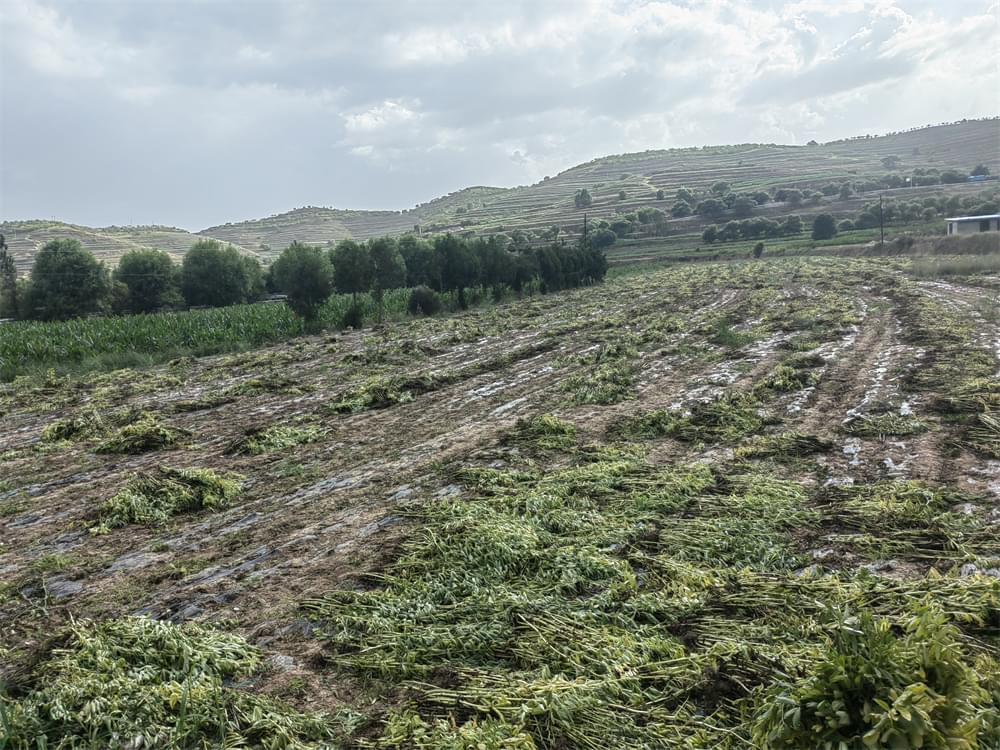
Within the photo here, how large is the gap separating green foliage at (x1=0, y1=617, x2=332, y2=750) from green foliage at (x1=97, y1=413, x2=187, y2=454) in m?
6.40

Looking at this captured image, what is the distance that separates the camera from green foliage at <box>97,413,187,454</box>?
9.95 m

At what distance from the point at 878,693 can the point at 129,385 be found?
18385mm

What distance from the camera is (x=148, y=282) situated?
164 ft

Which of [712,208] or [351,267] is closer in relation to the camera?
[351,267]

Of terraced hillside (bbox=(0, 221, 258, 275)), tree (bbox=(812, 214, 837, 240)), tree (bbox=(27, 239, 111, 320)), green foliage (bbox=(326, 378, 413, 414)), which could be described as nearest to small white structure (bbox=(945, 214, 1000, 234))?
tree (bbox=(812, 214, 837, 240))

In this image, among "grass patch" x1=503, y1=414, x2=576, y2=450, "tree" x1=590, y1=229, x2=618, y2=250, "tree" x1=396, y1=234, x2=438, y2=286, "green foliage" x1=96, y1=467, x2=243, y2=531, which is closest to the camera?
"green foliage" x1=96, y1=467, x2=243, y2=531

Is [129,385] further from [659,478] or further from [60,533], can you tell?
[659,478]

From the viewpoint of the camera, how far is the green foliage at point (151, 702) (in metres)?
3.40

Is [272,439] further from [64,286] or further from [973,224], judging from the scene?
[973,224]

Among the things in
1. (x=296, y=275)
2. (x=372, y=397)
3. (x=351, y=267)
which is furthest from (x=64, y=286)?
(x=372, y=397)

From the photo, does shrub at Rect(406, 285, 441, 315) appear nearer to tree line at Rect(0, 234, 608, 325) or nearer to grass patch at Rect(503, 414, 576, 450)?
tree line at Rect(0, 234, 608, 325)

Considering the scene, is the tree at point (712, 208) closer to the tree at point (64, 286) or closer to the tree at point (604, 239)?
the tree at point (604, 239)

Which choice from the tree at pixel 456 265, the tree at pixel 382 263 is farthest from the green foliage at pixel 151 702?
the tree at pixel 456 265

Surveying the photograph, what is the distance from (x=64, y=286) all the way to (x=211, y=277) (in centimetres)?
1190
